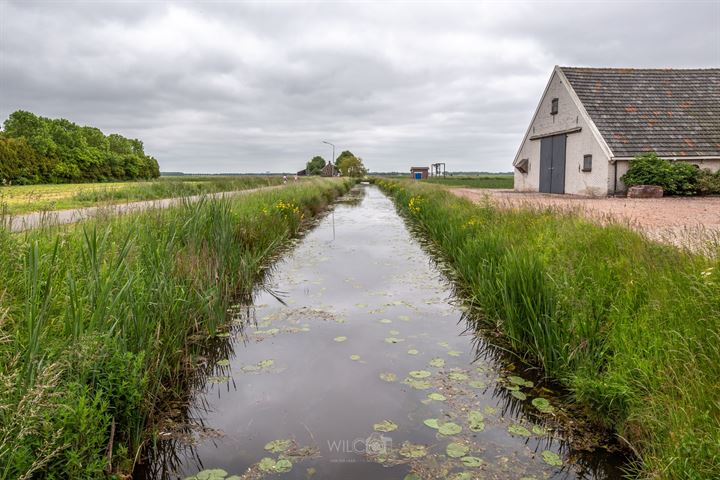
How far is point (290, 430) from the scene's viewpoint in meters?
3.32

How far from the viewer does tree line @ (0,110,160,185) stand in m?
33.6

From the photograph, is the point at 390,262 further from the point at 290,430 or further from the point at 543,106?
the point at 543,106

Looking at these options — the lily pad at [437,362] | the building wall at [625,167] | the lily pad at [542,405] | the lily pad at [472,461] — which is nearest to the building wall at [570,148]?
the building wall at [625,167]

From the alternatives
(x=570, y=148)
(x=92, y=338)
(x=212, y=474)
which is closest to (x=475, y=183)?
(x=570, y=148)

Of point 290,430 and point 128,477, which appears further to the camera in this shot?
point 290,430

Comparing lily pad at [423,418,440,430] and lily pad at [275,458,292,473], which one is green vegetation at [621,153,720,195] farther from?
lily pad at [275,458,292,473]

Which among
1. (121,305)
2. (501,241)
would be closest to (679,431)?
(121,305)

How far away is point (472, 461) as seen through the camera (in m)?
2.90

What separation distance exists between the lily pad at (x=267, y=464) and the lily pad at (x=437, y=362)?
1988 mm

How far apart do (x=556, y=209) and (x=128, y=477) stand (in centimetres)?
753

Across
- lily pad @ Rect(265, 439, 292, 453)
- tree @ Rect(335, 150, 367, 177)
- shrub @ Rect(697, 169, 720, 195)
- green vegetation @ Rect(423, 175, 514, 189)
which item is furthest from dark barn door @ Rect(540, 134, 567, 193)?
tree @ Rect(335, 150, 367, 177)

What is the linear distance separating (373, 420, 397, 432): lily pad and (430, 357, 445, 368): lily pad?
115cm

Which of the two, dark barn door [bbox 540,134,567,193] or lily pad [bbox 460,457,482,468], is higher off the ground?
dark barn door [bbox 540,134,567,193]

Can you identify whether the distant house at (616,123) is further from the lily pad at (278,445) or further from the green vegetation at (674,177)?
the lily pad at (278,445)
